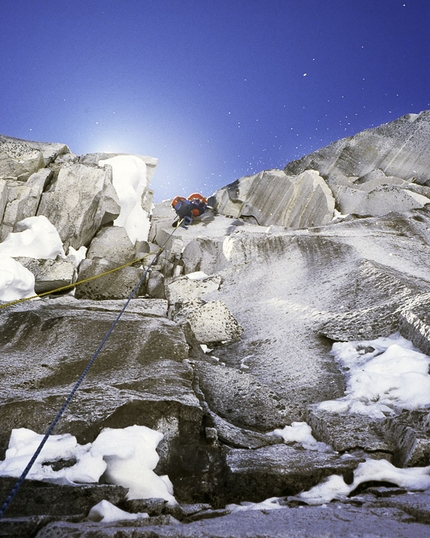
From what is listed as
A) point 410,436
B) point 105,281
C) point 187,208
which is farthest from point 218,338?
point 187,208

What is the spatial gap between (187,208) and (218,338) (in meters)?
13.3

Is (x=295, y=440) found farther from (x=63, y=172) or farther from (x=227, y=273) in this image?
(x=63, y=172)

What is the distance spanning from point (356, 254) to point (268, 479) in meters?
7.74

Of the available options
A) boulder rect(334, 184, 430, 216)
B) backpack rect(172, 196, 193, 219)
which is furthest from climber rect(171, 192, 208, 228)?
boulder rect(334, 184, 430, 216)

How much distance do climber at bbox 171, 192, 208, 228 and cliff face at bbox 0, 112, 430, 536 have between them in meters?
4.01

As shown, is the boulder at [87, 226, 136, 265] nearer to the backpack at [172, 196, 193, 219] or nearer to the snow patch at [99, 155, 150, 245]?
the snow patch at [99, 155, 150, 245]

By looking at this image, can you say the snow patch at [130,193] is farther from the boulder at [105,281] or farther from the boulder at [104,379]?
the boulder at [104,379]

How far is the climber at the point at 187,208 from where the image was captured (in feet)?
64.5

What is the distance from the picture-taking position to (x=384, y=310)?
6.66 m

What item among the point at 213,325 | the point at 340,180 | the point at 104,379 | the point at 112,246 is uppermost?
the point at 340,180

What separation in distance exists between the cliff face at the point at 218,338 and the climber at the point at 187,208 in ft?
13.1

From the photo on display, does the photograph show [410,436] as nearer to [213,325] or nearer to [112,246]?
[213,325]

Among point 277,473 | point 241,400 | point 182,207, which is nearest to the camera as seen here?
point 277,473

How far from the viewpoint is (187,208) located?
19.8 meters
